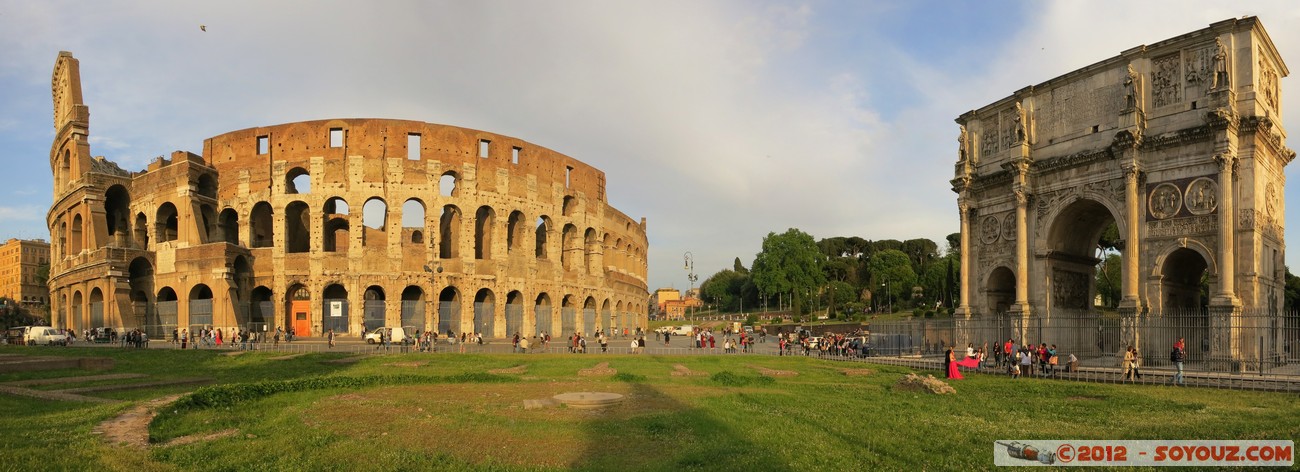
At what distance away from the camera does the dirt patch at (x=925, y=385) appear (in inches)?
696

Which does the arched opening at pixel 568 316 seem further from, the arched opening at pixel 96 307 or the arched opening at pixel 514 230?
the arched opening at pixel 96 307

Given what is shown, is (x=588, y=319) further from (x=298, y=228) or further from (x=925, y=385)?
(x=925, y=385)

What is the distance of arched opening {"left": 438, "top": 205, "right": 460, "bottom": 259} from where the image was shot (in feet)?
165

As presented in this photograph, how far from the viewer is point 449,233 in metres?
52.2

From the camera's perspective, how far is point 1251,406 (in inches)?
616

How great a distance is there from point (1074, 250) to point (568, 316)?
33460mm

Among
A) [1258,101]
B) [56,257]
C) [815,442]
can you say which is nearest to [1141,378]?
[1258,101]

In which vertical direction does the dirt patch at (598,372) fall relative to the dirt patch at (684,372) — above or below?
above

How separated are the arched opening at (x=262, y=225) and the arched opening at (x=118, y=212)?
11856 mm

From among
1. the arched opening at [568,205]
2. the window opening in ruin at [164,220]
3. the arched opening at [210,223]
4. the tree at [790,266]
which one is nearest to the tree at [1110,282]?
the tree at [790,266]

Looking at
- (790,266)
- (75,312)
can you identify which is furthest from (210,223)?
(790,266)

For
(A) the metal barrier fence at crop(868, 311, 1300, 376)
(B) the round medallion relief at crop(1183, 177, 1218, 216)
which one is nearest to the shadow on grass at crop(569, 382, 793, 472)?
(A) the metal barrier fence at crop(868, 311, 1300, 376)

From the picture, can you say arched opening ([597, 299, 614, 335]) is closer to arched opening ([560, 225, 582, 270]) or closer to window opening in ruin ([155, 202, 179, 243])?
arched opening ([560, 225, 582, 270])

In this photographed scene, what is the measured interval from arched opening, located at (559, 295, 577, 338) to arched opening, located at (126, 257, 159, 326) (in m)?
25.2
